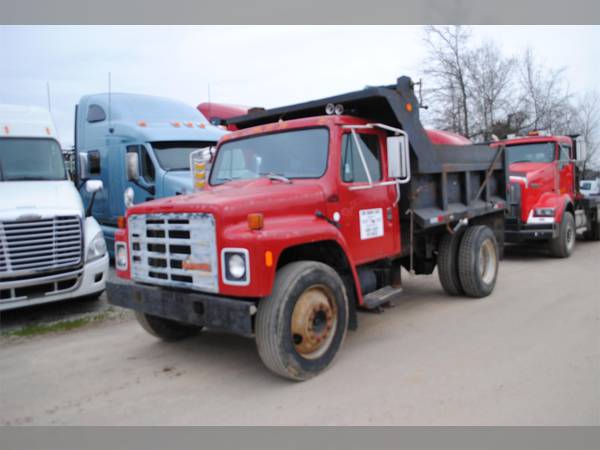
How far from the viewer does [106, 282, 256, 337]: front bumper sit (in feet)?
12.4

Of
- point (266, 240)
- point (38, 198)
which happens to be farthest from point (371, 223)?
point (38, 198)

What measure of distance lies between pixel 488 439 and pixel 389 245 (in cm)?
260

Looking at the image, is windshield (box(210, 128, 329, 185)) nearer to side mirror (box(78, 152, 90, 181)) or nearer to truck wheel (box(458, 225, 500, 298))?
truck wheel (box(458, 225, 500, 298))

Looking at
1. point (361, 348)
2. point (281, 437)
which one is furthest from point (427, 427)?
point (361, 348)

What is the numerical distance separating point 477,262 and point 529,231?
3697mm

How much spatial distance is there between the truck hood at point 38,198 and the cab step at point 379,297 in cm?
398

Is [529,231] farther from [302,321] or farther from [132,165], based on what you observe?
[132,165]

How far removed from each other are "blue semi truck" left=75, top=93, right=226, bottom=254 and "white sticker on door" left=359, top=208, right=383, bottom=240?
13.9 feet

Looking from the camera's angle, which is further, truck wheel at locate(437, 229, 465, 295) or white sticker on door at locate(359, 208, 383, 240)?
truck wheel at locate(437, 229, 465, 295)

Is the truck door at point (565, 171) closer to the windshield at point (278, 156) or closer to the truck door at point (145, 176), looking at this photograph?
the windshield at point (278, 156)

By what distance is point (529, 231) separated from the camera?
31.9 ft

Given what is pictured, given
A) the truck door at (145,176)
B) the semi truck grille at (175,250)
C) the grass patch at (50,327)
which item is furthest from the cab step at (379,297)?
the truck door at (145,176)

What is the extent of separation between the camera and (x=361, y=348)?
4.99 m

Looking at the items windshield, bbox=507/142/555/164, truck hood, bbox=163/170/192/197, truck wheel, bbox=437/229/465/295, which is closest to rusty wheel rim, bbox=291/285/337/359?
truck wheel, bbox=437/229/465/295
